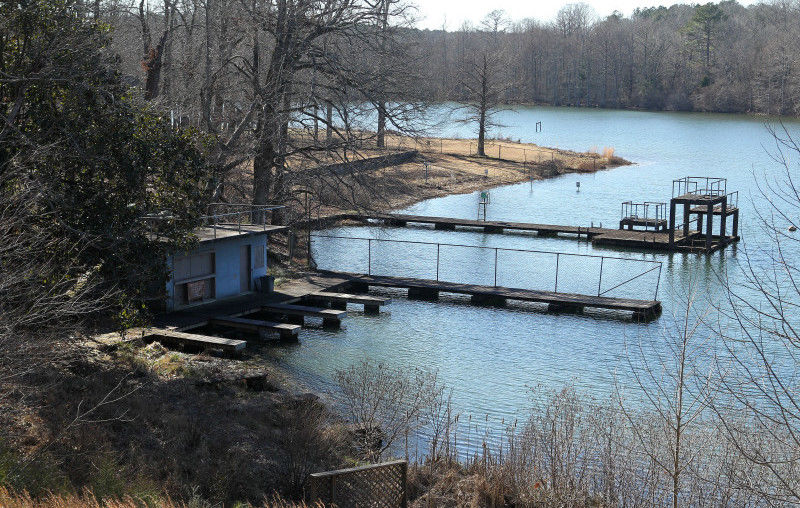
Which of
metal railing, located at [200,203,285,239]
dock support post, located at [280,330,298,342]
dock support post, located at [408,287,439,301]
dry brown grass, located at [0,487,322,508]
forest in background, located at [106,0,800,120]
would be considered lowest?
dock support post, located at [280,330,298,342]

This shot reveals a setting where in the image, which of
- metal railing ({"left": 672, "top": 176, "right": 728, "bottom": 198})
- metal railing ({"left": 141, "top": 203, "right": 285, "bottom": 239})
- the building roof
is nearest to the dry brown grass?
metal railing ({"left": 141, "top": 203, "right": 285, "bottom": 239})

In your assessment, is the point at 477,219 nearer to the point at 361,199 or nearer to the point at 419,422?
the point at 361,199

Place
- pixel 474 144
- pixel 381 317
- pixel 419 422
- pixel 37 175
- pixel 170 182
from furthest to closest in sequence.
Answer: pixel 474 144
pixel 381 317
pixel 170 182
pixel 419 422
pixel 37 175

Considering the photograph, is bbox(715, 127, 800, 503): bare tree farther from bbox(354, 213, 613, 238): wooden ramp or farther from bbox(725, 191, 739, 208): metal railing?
bbox(354, 213, 613, 238): wooden ramp

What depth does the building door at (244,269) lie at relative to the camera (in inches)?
1254

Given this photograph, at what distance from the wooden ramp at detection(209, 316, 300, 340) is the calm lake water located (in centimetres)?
62

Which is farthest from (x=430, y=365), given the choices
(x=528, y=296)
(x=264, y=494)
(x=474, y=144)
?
(x=474, y=144)

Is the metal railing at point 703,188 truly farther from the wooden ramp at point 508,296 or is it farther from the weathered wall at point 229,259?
the weathered wall at point 229,259


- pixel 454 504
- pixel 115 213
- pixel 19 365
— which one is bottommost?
pixel 454 504

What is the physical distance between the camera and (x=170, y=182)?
2223cm

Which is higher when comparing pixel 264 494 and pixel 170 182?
pixel 170 182

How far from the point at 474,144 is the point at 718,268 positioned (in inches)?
2040

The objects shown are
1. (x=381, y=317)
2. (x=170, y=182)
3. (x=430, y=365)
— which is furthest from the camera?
(x=381, y=317)

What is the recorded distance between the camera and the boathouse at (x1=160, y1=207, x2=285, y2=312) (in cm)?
2911
